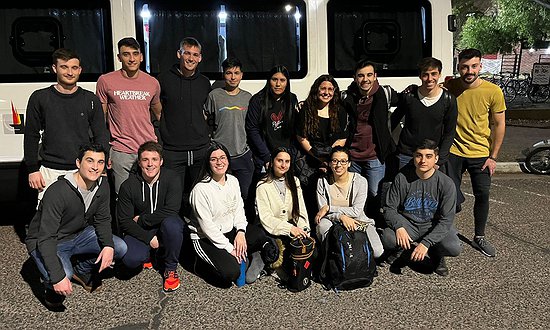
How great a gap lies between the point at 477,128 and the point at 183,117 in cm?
249

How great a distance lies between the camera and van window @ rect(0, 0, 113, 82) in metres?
4.78

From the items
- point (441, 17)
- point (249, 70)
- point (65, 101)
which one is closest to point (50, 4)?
point (65, 101)

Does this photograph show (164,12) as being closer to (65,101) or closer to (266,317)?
(65,101)

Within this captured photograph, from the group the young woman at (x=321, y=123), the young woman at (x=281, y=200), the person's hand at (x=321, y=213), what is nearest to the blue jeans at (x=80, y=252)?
the young woman at (x=281, y=200)

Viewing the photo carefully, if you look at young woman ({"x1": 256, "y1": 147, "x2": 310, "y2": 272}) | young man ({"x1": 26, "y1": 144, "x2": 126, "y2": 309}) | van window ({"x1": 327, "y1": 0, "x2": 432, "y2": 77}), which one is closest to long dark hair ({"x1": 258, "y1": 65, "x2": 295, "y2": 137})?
young woman ({"x1": 256, "y1": 147, "x2": 310, "y2": 272})

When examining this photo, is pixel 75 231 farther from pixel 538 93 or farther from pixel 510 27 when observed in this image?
pixel 510 27

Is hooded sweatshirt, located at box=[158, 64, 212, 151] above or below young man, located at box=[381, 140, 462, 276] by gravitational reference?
above

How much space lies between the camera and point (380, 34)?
18.2 ft

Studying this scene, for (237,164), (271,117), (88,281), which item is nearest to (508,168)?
(271,117)

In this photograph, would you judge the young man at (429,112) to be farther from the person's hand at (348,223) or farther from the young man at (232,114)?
the young man at (232,114)

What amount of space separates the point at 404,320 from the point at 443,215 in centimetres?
108

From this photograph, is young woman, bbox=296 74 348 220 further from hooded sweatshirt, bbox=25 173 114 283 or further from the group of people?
hooded sweatshirt, bbox=25 173 114 283

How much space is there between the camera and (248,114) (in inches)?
177

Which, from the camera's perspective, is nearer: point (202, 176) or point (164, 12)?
point (202, 176)
